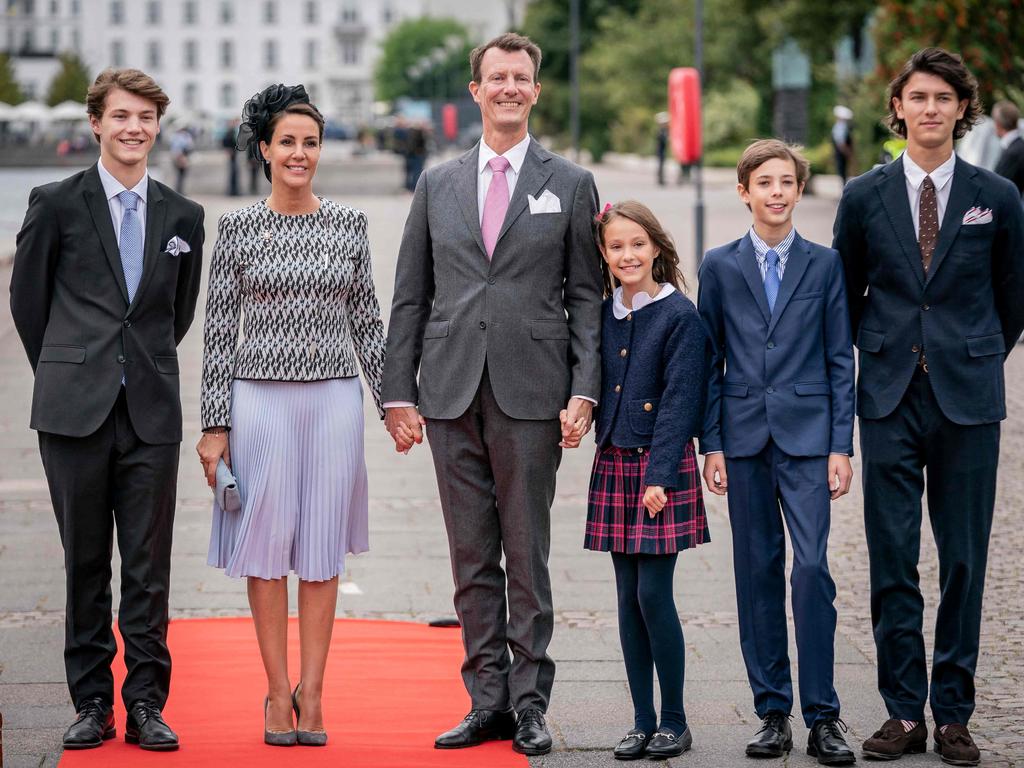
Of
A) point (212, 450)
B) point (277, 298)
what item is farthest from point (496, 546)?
point (277, 298)

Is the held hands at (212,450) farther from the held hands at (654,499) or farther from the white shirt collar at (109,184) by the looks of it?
the held hands at (654,499)

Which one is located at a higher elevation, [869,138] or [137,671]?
[869,138]

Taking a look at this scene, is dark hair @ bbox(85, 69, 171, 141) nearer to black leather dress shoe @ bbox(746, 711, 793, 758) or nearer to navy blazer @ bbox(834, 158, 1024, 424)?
navy blazer @ bbox(834, 158, 1024, 424)

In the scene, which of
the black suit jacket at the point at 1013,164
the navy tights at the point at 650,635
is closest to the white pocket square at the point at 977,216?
the navy tights at the point at 650,635

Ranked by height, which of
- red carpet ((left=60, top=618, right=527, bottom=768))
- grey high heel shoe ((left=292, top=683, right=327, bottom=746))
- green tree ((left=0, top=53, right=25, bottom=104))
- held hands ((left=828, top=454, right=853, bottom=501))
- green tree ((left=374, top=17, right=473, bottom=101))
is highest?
green tree ((left=374, top=17, right=473, bottom=101))

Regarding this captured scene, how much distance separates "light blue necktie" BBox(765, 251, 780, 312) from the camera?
5.07m

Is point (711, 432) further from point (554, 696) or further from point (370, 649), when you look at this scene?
point (370, 649)

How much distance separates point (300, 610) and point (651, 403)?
1274 mm

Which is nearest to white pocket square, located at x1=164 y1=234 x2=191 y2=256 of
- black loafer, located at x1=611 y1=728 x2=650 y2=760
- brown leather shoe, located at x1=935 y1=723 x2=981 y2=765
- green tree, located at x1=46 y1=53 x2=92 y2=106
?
black loafer, located at x1=611 y1=728 x2=650 y2=760

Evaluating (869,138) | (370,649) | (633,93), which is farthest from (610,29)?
(370,649)

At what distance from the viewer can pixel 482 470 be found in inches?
207

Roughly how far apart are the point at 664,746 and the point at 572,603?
2.21 m

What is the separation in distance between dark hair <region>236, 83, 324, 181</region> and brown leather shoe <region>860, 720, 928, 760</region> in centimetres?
246

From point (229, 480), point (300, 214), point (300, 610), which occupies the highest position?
point (300, 214)
